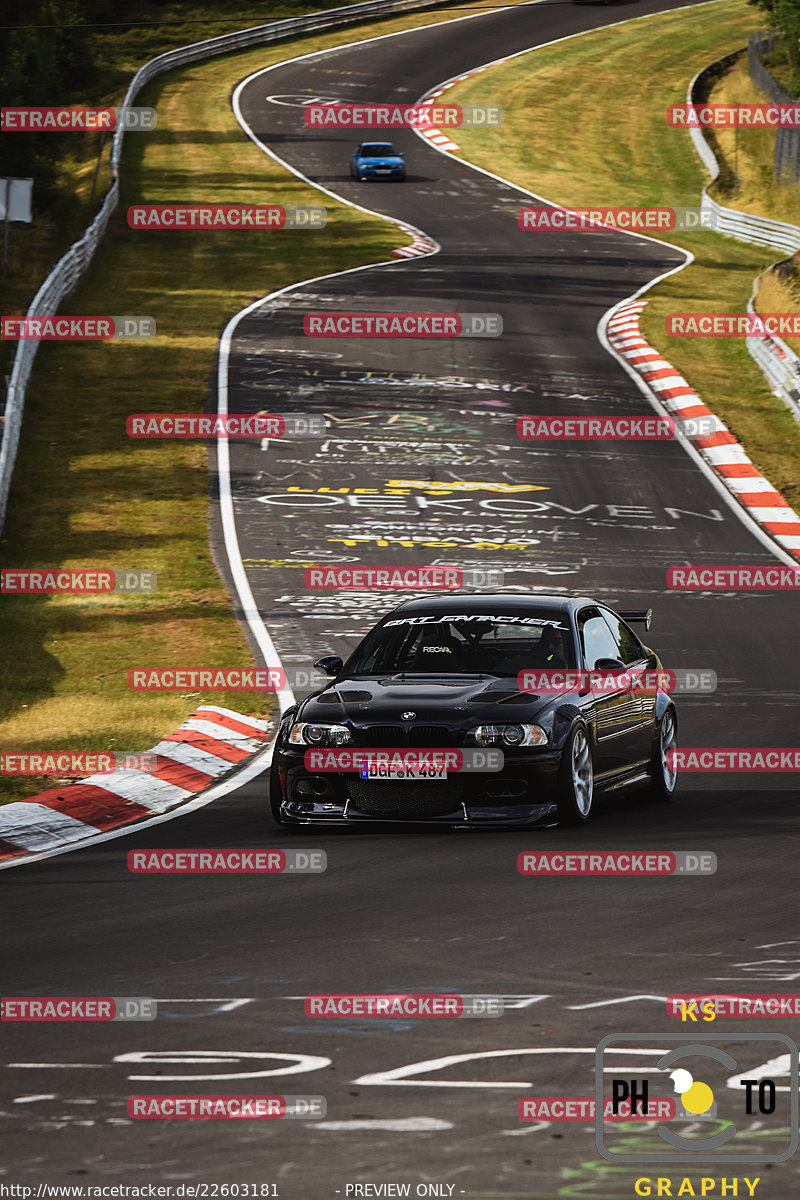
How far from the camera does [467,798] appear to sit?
10703 millimetres

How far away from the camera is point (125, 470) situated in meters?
27.1

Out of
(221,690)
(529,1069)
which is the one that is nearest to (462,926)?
(529,1069)

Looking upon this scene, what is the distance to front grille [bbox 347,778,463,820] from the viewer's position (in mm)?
10680

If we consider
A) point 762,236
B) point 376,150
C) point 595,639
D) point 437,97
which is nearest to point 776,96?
point 376,150

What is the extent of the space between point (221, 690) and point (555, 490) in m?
10.5

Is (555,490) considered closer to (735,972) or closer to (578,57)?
(735,972)
